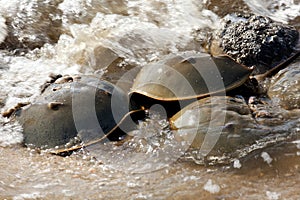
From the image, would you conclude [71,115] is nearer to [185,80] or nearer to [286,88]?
[185,80]

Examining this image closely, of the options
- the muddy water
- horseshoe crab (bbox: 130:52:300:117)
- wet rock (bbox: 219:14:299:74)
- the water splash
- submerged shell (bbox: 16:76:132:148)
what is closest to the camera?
the muddy water

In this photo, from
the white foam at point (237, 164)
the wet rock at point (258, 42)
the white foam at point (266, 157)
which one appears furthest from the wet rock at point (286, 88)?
the white foam at point (237, 164)

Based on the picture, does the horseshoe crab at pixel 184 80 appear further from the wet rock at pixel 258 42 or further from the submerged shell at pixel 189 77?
the wet rock at pixel 258 42

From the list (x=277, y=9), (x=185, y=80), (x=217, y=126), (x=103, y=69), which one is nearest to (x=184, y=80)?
(x=185, y=80)

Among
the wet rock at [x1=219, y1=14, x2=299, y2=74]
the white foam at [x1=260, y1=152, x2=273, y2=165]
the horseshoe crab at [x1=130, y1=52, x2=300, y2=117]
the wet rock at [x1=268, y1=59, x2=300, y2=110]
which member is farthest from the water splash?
the white foam at [x1=260, y1=152, x2=273, y2=165]

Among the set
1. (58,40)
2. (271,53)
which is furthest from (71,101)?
(271,53)

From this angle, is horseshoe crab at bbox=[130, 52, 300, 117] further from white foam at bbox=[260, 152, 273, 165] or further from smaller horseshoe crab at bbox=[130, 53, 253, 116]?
white foam at bbox=[260, 152, 273, 165]
